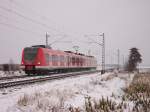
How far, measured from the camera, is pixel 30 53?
79.0 feet

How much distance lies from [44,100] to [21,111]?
142cm

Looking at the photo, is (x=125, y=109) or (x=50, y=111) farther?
(x=125, y=109)

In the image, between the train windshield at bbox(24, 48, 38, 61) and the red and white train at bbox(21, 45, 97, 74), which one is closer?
the red and white train at bbox(21, 45, 97, 74)

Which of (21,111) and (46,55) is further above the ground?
(46,55)

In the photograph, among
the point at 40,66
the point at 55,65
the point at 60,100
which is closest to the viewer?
the point at 60,100

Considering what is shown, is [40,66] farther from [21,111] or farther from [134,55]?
[134,55]

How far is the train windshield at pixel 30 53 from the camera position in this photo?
23.8 meters

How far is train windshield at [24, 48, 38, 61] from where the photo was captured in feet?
78.0

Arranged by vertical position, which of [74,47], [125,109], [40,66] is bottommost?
[125,109]

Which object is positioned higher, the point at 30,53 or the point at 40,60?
the point at 30,53

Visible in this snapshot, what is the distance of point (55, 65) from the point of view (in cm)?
2702

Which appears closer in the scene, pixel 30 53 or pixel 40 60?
pixel 40 60

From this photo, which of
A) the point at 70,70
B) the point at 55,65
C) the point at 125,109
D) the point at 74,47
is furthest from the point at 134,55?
the point at 125,109

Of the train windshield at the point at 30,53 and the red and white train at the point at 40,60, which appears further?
the train windshield at the point at 30,53
